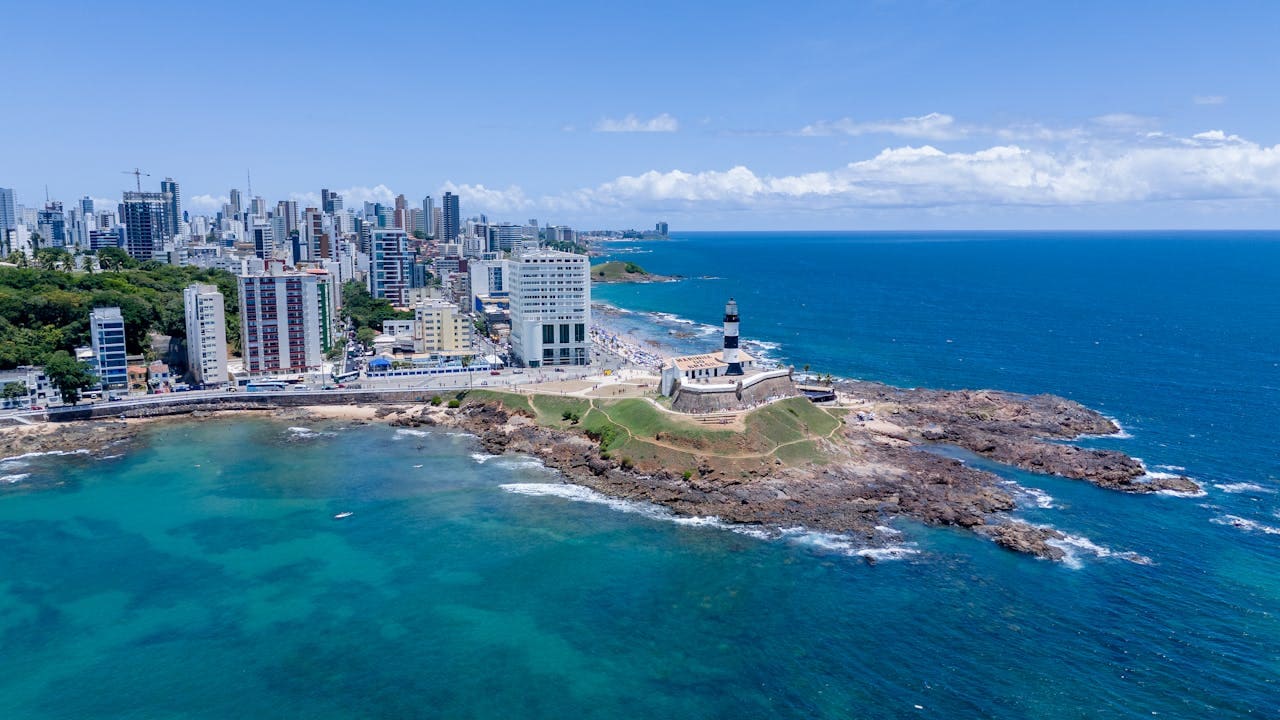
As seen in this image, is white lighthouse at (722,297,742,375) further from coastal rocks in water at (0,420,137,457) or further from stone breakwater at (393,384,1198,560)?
coastal rocks in water at (0,420,137,457)

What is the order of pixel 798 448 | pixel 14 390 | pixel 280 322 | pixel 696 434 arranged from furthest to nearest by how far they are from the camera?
pixel 280 322, pixel 14 390, pixel 798 448, pixel 696 434

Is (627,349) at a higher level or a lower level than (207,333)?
lower

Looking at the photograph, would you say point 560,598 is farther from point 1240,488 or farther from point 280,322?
point 280,322

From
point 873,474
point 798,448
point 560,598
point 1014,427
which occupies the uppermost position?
point 798,448

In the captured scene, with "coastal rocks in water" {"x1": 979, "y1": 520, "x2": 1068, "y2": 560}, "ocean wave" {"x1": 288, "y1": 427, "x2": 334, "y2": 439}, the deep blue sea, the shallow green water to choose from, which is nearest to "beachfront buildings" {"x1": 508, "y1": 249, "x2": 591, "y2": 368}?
the deep blue sea

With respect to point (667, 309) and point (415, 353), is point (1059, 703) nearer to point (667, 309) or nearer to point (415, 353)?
point (415, 353)

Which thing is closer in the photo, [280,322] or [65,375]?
[65,375]

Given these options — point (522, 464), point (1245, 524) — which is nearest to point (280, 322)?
point (522, 464)
